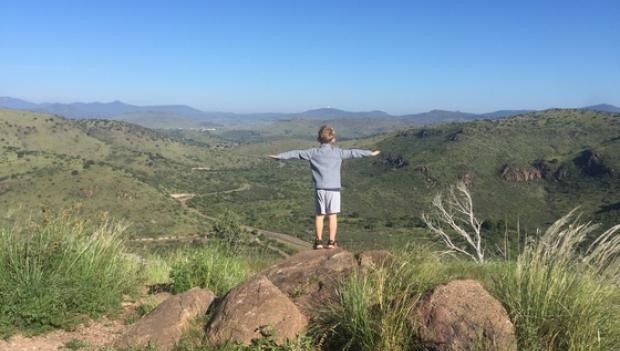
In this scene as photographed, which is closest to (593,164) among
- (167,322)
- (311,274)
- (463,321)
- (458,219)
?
(458,219)

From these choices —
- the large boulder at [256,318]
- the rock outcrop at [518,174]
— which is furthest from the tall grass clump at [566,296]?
the rock outcrop at [518,174]

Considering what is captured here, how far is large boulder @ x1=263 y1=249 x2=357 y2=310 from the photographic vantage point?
17.3 feet

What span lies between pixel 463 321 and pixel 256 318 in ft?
6.26

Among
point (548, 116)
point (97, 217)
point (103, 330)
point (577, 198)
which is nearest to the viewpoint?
point (103, 330)

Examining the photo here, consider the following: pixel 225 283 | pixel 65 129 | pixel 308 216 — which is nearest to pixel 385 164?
pixel 308 216

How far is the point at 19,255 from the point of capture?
232 inches

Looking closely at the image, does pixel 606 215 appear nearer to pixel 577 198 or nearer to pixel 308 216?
pixel 577 198

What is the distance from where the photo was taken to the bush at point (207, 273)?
268 inches

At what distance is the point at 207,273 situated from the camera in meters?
6.84

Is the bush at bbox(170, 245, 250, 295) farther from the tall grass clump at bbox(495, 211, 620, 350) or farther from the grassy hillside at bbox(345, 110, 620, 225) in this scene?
the grassy hillside at bbox(345, 110, 620, 225)

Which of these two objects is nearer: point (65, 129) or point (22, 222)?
point (22, 222)

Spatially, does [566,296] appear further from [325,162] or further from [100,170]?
[100,170]

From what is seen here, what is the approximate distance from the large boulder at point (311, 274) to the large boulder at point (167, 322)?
906 mm

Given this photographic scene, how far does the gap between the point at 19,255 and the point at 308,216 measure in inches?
3745
